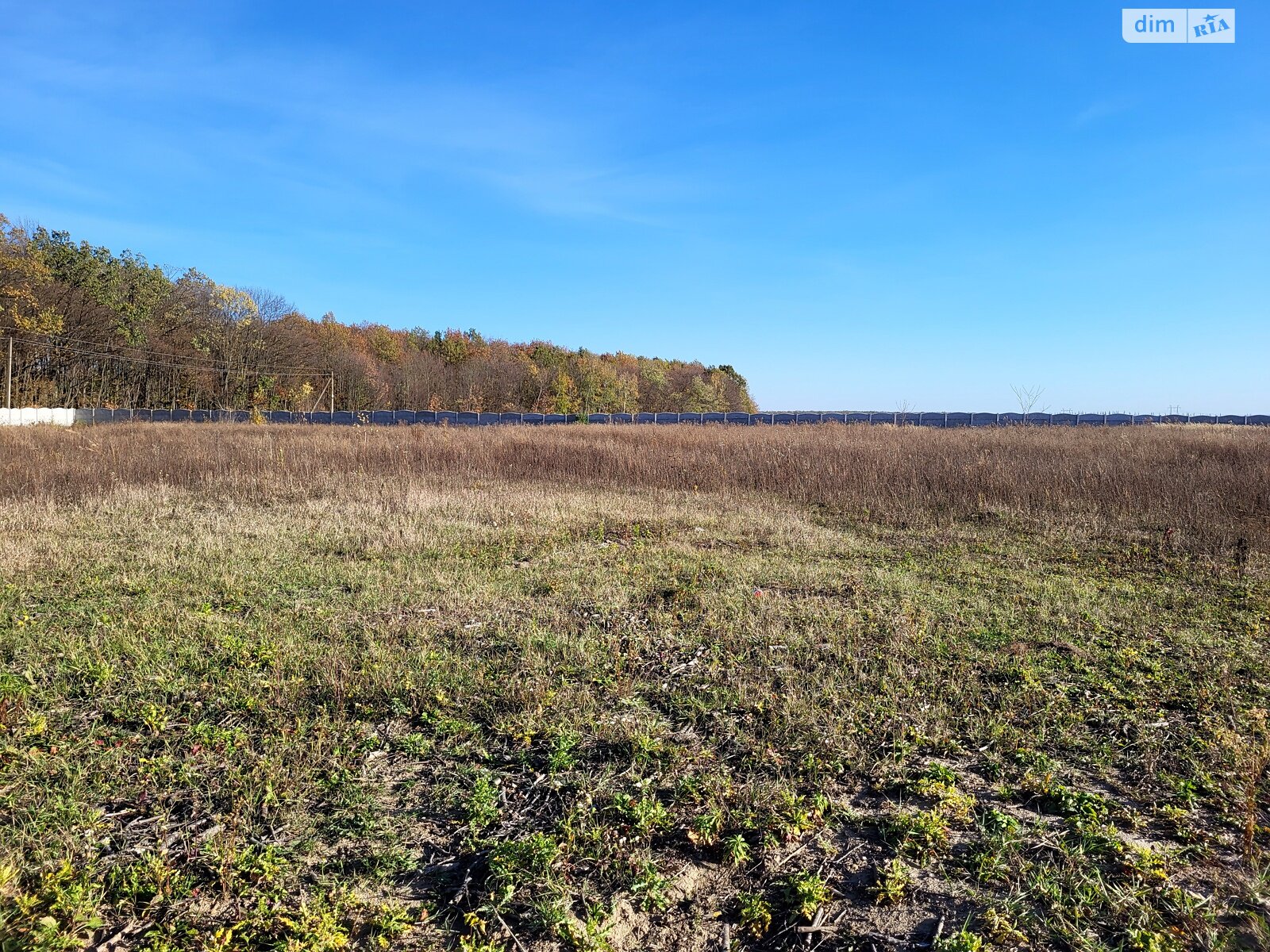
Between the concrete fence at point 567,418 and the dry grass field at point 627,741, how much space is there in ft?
84.8

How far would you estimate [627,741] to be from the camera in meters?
3.35

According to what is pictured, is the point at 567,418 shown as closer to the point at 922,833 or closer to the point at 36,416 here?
the point at 36,416

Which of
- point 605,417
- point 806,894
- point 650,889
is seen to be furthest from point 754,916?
point 605,417

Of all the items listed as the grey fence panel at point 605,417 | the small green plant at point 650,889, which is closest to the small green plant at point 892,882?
the small green plant at point 650,889

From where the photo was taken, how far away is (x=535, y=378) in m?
57.1

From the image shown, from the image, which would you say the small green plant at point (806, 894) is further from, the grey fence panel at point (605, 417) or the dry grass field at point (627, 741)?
the grey fence panel at point (605, 417)

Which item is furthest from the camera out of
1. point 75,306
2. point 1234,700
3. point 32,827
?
point 75,306

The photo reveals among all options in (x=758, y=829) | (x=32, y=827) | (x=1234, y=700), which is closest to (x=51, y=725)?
(x=32, y=827)

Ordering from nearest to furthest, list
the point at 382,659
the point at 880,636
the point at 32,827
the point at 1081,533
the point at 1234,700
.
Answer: the point at 32,827 < the point at 1234,700 < the point at 382,659 < the point at 880,636 < the point at 1081,533

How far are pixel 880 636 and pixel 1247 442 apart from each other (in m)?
15.3

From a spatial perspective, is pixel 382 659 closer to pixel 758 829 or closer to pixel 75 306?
pixel 758 829

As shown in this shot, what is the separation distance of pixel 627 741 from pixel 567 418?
39.1 meters

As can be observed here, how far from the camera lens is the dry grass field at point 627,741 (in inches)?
90.1

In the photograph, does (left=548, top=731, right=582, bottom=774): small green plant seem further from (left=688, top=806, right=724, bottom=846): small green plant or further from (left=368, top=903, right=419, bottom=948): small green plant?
(left=368, top=903, right=419, bottom=948): small green plant
